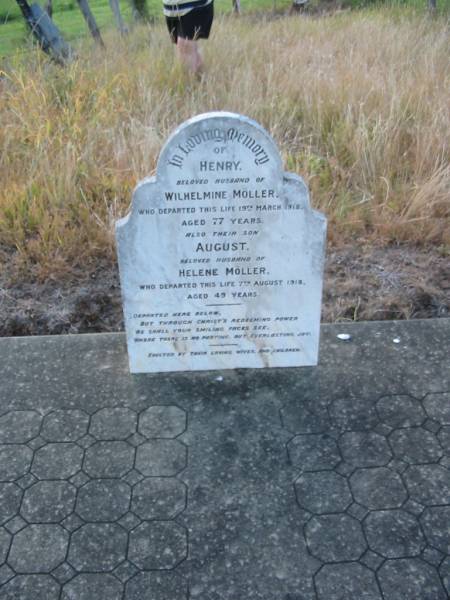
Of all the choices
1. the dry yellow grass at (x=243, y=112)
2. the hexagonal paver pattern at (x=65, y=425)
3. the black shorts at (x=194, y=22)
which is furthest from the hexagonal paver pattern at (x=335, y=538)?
the black shorts at (x=194, y=22)

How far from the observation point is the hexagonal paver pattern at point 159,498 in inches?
78.0

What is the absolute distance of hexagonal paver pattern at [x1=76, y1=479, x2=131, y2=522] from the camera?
1.98m

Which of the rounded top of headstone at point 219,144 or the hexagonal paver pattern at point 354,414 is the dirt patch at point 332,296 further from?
the rounded top of headstone at point 219,144

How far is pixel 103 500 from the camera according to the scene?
6.64 feet

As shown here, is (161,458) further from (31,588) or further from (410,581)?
(410,581)

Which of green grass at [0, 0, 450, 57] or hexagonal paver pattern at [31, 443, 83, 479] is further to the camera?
green grass at [0, 0, 450, 57]

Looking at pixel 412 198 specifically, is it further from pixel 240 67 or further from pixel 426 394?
pixel 240 67

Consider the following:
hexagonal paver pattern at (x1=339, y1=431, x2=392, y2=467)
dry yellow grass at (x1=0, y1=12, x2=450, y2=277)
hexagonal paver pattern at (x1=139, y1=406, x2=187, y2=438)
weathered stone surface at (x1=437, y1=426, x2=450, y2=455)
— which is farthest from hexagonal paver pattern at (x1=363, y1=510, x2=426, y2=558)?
dry yellow grass at (x1=0, y1=12, x2=450, y2=277)

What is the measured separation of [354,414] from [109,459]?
0.90 m

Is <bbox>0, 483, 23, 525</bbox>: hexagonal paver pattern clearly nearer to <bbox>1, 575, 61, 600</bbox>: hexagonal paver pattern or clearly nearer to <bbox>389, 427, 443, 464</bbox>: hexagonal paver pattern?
<bbox>1, 575, 61, 600</bbox>: hexagonal paver pattern

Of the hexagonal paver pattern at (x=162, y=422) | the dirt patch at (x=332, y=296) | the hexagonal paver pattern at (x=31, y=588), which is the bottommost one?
the dirt patch at (x=332, y=296)

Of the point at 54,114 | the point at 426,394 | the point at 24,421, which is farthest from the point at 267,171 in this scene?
the point at 54,114

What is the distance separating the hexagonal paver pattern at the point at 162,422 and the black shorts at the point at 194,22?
3890 millimetres

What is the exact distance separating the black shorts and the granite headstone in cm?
357
